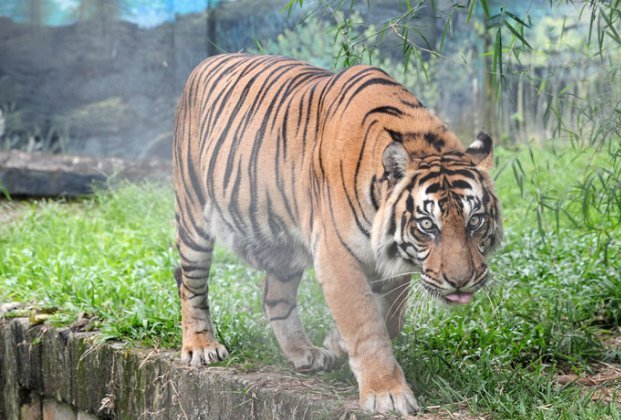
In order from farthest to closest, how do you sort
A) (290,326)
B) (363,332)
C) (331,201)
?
(290,326) → (331,201) → (363,332)

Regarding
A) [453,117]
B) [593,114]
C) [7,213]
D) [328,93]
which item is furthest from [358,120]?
[453,117]

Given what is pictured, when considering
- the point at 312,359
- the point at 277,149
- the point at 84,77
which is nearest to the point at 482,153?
the point at 277,149

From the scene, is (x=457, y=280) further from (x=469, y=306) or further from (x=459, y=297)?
(x=469, y=306)

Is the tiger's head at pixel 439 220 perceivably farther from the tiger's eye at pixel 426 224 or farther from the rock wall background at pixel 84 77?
the rock wall background at pixel 84 77

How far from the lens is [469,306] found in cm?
465

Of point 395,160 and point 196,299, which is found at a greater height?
point 395,160

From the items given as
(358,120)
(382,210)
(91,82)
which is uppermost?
(91,82)

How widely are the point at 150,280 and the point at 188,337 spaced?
1720mm

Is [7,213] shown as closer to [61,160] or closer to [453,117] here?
[61,160]

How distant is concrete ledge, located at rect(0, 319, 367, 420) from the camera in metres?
3.47

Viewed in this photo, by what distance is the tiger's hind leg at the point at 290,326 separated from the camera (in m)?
3.90

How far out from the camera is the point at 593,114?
440cm

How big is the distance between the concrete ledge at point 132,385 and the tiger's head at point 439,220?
589 millimetres

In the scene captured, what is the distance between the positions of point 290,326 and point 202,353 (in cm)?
44
